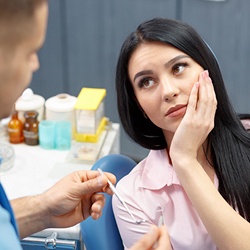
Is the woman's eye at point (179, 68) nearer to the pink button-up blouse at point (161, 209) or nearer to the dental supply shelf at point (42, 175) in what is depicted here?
the pink button-up blouse at point (161, 209)

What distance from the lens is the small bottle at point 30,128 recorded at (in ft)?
7.73

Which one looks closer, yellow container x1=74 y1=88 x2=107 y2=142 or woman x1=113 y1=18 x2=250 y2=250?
woman x1=113 y1=18 x2=250 y2=250

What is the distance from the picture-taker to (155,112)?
1691 millimetres

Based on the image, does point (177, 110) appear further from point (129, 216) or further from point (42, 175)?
point (42, 175)

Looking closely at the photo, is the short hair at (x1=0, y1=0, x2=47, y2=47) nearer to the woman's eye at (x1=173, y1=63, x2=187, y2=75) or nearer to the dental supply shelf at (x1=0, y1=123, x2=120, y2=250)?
the woman's eye at (x1=173, y1=63, x2=187, y2=75)

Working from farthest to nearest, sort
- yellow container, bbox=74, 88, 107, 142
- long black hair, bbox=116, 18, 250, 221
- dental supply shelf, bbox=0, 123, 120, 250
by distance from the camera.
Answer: yellow container, bbox=74, 88, 107, 142, dental supply shelf, bbox=0, 123, 120, 250, long black hair, bbox=116, 18, 250, 221

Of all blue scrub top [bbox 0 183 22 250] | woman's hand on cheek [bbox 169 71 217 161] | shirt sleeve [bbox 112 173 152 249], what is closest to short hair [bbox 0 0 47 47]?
blue scrub top [bbox 0 183 22 250]

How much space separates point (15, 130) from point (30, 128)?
0.20ft

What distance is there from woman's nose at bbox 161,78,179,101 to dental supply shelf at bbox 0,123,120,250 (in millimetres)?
562

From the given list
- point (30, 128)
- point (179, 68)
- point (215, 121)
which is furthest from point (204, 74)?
point (30, 128)

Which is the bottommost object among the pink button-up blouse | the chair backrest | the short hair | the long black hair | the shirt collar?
the chair backrest

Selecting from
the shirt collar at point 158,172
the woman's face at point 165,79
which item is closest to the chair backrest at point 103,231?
the shirt collar at point 158,172

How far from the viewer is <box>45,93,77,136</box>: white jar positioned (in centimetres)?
237

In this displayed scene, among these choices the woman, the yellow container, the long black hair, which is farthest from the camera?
the yellow container
